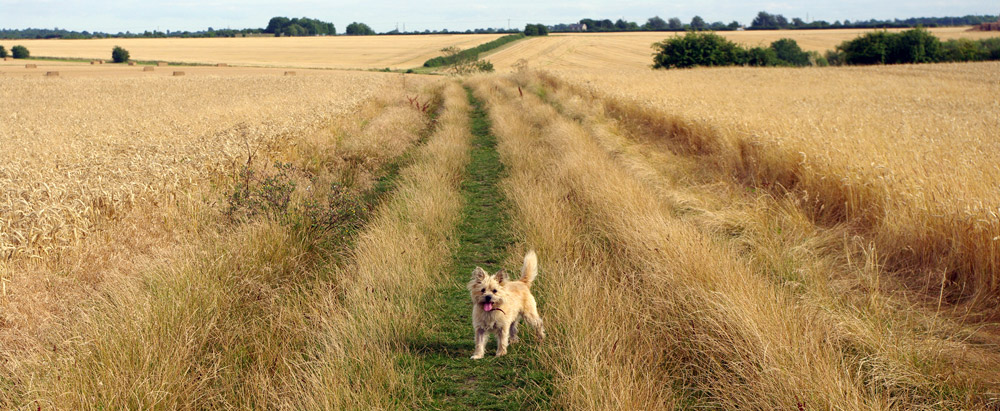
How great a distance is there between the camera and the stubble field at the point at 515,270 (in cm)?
345

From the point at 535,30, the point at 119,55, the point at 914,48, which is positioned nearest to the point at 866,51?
the point at 914,48

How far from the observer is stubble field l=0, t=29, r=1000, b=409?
3.45 metres

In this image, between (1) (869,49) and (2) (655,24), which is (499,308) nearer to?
(1) (869,49)

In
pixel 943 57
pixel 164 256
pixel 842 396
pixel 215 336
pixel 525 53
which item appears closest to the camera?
pixel 842 396

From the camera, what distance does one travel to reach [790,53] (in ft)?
226

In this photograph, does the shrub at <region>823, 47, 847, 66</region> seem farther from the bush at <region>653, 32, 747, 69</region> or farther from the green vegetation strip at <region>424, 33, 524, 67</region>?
the green vegetation strip at <region>424, 33, 524, 67</region>

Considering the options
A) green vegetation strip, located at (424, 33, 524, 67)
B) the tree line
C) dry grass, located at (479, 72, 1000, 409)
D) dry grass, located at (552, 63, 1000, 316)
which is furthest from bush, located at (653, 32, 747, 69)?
dry grass, located at (479, 72, 1000, 409)

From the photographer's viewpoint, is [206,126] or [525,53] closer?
[206,126]

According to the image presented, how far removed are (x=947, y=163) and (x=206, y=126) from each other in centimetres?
1541

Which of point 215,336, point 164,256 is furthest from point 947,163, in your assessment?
point 164,256

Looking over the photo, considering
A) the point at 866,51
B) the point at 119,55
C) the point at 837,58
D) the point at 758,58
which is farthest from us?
the point at 119,55

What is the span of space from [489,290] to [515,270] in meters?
1.93

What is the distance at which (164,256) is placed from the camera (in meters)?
5.41

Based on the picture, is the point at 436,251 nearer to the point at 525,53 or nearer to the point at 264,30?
the point at 525,53
